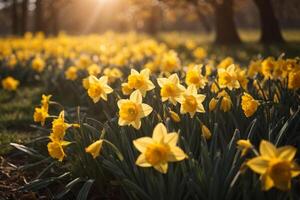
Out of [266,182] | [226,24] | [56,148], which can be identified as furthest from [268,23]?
[266,182]

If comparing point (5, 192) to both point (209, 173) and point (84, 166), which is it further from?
point (209, 173)

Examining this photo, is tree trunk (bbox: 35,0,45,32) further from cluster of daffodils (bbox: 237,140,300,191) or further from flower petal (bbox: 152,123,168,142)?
cluster of daffodils (bbox: 237,140,300,191)

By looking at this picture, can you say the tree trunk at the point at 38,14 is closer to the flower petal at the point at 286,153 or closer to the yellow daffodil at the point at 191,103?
the yellow daffodil at the point at 191,103

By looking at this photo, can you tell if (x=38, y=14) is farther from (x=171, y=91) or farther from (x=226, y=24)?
(x=171, y=91)

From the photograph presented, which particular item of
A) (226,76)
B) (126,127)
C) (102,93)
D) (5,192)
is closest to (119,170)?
(126,127)

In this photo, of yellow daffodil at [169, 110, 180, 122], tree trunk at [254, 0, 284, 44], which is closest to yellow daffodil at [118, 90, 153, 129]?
yellow daffodil at [169, 110, 180, 122]

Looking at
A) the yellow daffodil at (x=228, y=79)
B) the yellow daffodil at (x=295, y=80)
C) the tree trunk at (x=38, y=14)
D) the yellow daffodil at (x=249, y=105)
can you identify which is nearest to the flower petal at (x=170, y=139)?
the yellow daffodil at (x=249, y=105)

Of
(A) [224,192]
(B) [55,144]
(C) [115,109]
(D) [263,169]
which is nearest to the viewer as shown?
(D) [263,169]
